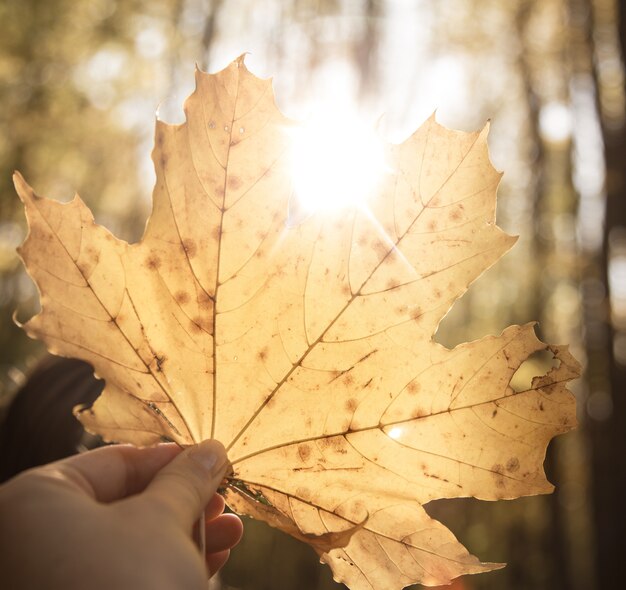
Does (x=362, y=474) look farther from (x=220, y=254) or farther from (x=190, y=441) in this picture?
(x=220, y=254)

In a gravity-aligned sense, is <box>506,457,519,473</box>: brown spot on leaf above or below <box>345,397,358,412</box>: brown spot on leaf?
above

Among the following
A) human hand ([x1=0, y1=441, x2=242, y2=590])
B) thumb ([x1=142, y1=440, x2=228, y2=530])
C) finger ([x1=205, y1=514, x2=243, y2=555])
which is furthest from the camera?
finger ([x1=205, y1=514, x2=243, y2=555])

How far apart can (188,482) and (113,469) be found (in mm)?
125

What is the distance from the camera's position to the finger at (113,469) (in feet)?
2.55

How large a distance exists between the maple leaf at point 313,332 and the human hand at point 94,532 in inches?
6.7

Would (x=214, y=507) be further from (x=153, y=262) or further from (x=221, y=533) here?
(x=153, y=262)

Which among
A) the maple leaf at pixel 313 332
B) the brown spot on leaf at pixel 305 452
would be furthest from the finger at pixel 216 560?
the brown spot on leaf at pixel 305 452

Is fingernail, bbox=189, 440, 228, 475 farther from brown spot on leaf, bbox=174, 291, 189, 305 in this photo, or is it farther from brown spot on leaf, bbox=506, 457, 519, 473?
brown spot on leaf, bbox=506, 457, 519, 473

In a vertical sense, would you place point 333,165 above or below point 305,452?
above

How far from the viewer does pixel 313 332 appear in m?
0.93

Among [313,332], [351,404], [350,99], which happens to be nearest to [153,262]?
[313,332]

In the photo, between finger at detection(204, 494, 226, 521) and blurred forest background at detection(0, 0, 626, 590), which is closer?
finger at detection(204, 494, 226, 521)

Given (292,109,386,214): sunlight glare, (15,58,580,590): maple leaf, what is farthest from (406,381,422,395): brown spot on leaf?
(292,109,386,214): sunlight glare

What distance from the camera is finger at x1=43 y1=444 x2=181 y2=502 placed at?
776mm
